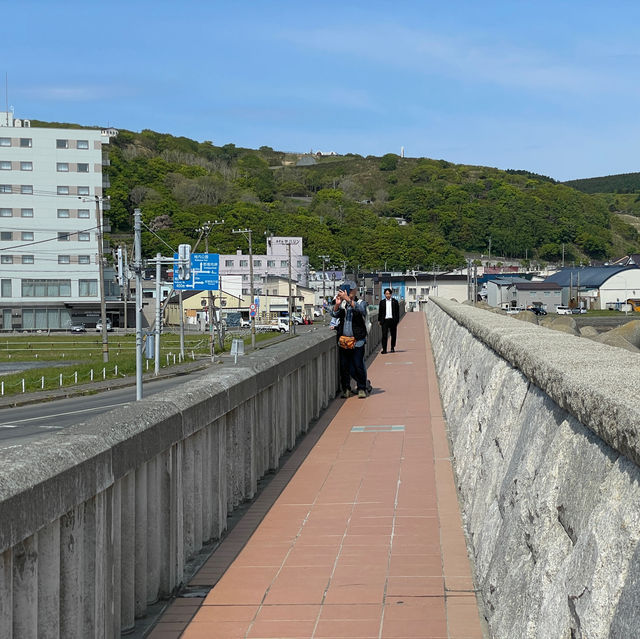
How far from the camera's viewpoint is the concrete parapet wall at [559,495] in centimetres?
299

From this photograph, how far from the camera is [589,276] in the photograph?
481ft

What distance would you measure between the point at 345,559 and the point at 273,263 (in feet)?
507

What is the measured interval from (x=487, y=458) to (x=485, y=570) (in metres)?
1.27

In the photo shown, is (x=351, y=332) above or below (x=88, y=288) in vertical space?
below

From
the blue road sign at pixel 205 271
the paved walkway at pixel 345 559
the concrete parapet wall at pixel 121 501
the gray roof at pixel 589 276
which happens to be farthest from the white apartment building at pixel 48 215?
the concrete parapet wall at pixel 121 501

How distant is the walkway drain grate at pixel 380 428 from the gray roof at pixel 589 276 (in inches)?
5206

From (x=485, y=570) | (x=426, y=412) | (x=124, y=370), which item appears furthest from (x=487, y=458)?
(x=124, y=370)

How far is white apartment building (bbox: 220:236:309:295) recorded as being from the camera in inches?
5969

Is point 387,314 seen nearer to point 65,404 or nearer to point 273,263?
point 65,404

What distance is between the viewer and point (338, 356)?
1630cm

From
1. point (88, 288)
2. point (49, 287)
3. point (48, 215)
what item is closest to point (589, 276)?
point (88, 288)

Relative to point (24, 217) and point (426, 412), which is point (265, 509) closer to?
point (426, 412)

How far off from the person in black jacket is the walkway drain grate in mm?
2868

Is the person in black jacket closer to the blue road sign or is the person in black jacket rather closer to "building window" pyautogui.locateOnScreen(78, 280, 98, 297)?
the blue road sign
